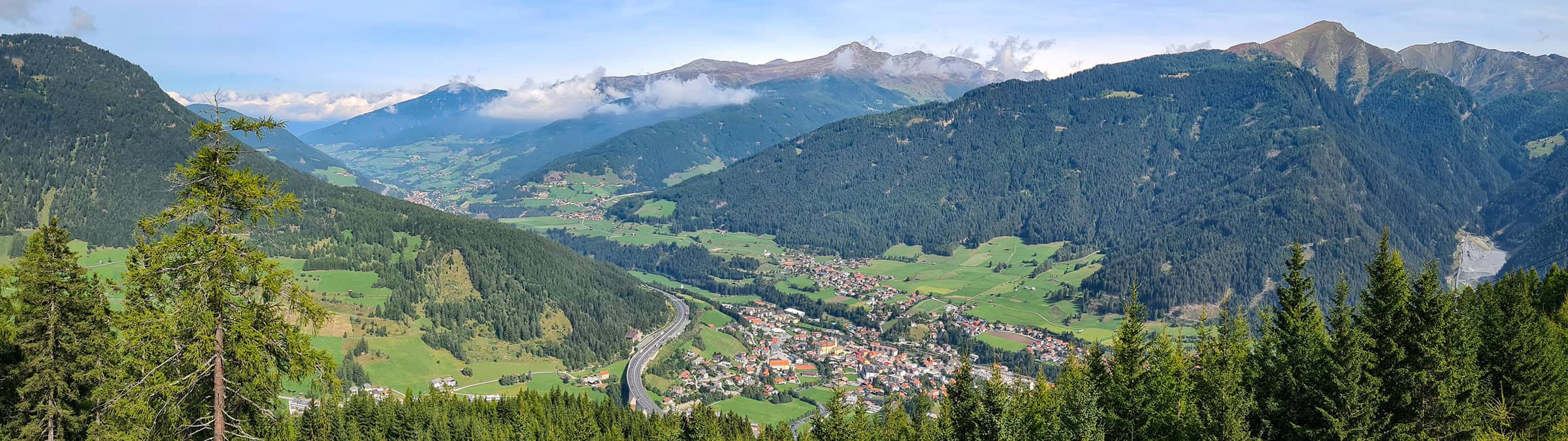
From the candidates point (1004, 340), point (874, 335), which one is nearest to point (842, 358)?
point (874, 335)

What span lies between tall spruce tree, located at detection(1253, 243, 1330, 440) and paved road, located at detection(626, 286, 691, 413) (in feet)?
222

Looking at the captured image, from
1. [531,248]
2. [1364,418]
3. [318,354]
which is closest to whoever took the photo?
[318,354]

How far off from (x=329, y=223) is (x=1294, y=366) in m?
152

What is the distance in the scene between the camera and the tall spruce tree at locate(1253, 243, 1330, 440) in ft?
76.0

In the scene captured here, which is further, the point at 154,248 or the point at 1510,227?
the point at 1510,227

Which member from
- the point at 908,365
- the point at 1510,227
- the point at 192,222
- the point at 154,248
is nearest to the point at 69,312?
the point at 192,222

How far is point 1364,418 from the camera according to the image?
22094 mm

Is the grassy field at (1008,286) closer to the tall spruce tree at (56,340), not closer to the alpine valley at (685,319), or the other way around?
the alpine valley at (685,319)

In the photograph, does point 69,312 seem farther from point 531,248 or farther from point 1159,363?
point 531,248

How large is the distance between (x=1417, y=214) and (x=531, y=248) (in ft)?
667

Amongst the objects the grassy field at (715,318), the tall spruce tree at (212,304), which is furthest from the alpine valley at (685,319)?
the grassy field at (715,318)

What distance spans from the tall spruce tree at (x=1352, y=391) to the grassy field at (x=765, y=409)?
66.0m

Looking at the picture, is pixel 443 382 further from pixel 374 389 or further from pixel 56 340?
pixel 56 340

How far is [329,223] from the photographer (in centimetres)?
14275
